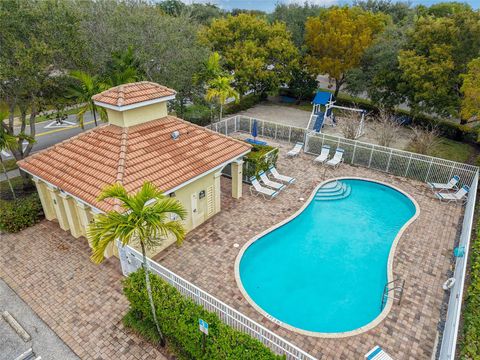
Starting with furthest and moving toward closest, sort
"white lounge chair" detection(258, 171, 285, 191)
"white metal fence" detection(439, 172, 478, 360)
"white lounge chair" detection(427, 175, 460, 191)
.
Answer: "white lounge chair" detection(258, 171, 285, 191), "white lounge chair" detection(427, 175, 460, 191), "white metal fence" detection(439, 172, 478, 360)

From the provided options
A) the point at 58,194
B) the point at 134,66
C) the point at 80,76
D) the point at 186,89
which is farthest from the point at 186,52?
the point at 58,194

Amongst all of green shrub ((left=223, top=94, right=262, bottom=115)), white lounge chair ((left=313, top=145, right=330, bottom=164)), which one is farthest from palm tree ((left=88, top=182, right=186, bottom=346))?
green shrub ((left=223, top=94, right=262, bottom=115))

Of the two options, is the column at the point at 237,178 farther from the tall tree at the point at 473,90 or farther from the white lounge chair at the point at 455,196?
the tall tree at the point at 473,90

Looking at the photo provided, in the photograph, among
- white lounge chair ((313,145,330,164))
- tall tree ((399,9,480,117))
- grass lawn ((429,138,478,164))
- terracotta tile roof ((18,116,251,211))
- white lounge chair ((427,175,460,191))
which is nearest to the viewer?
terracotta tile roof ((18,116,251,211))

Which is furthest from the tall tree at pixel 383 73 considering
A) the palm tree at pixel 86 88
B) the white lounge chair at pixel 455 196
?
the palm tree at pixel 86 88

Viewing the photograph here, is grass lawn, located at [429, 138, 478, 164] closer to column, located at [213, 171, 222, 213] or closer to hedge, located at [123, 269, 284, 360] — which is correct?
column, located at [213, 171, 222, 213]

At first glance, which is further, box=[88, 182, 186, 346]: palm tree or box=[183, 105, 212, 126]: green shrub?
box=[183, 105, 212, 126]: green shrub
